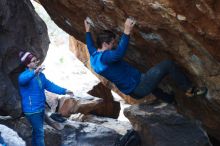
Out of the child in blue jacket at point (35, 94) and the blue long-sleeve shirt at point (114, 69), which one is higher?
the blue long-sleeve shirt at point (114, 69)

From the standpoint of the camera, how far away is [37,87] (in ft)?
25.6

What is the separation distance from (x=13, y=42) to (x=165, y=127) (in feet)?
14.0

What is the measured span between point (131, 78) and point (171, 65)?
26.4 inches

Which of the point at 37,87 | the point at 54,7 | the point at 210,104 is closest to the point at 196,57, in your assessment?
the point at 210,104

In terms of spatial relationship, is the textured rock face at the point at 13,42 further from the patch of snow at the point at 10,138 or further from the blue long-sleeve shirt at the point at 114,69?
the blue long-sleeve shirt at the point at 114,69

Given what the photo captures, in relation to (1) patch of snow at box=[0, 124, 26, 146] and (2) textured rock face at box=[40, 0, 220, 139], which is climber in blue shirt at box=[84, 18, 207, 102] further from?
(1) patch of snow at box=[0, 124, 26, 146]

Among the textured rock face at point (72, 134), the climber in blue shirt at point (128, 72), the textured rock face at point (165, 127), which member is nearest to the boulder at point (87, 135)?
the textured rock face at point (72, 134)

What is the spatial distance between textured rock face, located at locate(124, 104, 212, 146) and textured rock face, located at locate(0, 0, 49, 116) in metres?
2.80

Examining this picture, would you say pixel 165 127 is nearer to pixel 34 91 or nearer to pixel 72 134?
pixel 72 134

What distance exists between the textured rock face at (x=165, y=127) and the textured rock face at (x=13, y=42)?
9.18ft

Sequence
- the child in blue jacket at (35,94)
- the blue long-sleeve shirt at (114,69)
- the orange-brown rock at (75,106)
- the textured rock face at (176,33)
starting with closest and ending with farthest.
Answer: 1. the textured rock face at (176,33)
2. the blue long-sleeve shirt at (114,69)
3. the child in blue jacket at (35,94)
4. the orange-brown rock at (75,106)

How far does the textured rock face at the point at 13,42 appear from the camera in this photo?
407 inches

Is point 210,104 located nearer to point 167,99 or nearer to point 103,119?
point 167,99

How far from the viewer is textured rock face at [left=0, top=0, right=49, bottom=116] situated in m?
10.3
